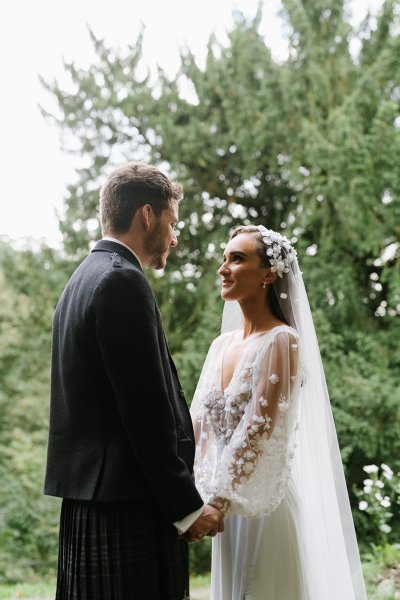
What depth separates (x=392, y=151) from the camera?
17.2 ft

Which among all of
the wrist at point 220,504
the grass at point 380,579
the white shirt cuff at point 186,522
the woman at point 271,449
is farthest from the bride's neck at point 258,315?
the grass at point 380,579

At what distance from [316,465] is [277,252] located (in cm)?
69

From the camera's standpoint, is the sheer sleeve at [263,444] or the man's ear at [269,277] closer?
the sheer sleeve at [263,444]

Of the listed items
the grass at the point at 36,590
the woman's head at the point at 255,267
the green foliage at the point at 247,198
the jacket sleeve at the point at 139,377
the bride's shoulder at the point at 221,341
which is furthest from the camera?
the green foliage at the point at 247,198

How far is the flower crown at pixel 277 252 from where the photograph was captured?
200 cm

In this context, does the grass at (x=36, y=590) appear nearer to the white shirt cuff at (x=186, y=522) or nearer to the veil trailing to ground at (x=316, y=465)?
the veil trailing to ground at (x=316, y=465)

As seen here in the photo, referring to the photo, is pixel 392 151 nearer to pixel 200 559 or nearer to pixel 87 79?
pixel 87 79

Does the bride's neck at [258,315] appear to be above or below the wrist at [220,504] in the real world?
above

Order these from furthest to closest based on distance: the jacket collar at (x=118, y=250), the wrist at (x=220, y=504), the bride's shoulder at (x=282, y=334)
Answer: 1. the bride's shoulder at (x=282, y=334)
2. the wrist at (x=220, y=504)
3. the jacket collar at (x=118, y=250)

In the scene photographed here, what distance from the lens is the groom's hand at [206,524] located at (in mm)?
1627

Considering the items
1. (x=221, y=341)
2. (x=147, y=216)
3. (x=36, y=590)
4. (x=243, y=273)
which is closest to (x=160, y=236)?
(x=147, y=216)

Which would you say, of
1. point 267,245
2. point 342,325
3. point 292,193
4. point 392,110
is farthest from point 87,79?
point 267,245

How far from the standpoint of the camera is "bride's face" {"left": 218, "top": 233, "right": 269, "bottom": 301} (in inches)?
78.3

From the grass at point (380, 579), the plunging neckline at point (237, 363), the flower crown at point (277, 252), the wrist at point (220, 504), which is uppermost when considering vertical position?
the flower crown at point (277, 252)
